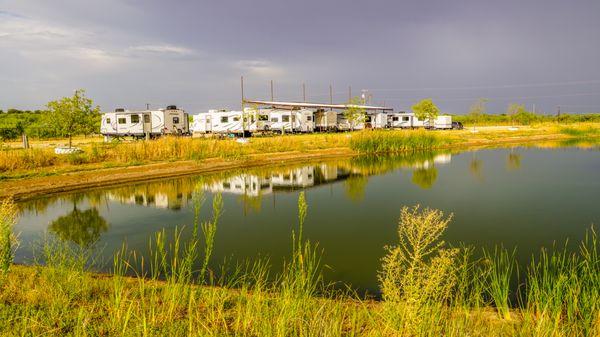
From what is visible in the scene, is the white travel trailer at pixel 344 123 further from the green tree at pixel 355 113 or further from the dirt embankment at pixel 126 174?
the dirt embankment at pixel 126 174

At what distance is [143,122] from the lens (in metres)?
33.3

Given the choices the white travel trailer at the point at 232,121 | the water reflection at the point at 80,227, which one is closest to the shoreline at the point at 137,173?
the water reflection at the point at 80,227

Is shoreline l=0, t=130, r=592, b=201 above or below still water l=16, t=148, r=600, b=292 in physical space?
Result: above

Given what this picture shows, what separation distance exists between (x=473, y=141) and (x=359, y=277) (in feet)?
112

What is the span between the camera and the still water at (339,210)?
8180mm

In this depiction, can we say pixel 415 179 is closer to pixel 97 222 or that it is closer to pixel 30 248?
pixel 97 222

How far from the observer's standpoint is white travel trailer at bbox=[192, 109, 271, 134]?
36.8 metres

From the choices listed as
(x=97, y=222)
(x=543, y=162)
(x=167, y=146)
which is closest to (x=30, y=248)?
(x=97, y=222)

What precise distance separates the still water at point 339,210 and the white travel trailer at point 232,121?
1714 cm

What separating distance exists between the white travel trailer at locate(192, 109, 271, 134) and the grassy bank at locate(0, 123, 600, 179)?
811 cm

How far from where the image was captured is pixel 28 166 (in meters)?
16.8

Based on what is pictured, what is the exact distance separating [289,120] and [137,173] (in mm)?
21375

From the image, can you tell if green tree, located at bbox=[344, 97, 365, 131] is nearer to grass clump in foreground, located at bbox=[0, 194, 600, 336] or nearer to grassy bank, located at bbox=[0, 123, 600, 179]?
grassy bank, located at bbox=[0, 123, 600, 179]

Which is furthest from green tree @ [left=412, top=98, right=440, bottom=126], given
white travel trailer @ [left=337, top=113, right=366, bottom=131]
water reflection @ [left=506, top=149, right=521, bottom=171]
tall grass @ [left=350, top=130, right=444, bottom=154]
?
water reflection @ [left=506, top=149, right=521, bottom=171]
